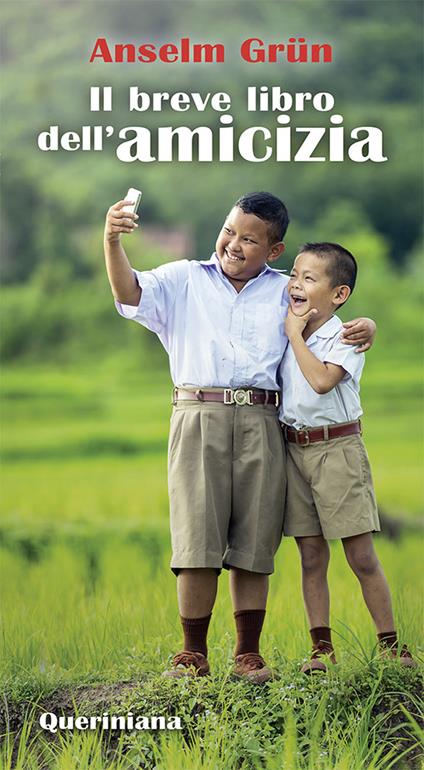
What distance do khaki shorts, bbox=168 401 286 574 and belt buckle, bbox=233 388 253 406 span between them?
2 centimetres

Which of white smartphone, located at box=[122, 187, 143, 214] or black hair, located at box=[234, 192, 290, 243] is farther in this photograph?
black hair, located at box=[234, 192, 290, 243]

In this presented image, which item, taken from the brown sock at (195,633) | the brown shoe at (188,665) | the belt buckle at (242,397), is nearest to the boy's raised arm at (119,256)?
the belt buckle at (242,397)

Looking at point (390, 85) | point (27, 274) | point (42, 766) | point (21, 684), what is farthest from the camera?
point (390, 85)

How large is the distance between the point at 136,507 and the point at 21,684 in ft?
19.3

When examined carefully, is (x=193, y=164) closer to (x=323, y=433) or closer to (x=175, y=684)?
(x=323, y=433)

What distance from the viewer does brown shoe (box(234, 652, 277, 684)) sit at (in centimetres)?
366

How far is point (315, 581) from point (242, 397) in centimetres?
61

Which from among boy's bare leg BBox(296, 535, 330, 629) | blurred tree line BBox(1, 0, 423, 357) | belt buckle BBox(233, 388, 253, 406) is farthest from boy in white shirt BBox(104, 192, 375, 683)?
blurred tree line BBox(1, 0, 423, 357)

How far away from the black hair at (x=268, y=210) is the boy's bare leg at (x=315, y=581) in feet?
3.14

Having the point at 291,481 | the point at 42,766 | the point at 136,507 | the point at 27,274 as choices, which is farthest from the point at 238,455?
the point at 27,274

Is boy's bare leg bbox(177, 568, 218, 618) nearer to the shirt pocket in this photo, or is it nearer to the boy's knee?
the boy's knee

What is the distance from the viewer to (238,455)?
12.1 feet

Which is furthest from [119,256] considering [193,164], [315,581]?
[193,164]

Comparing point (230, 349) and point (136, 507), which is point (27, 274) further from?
point (230, 349)
